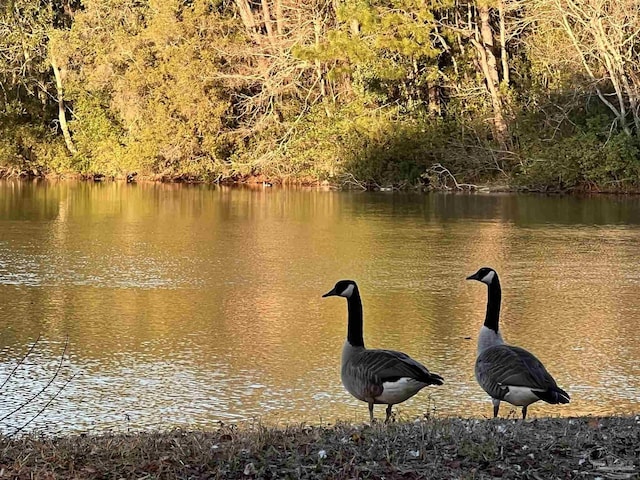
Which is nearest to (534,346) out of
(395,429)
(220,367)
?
(220,367)

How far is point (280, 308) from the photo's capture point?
44.3ft

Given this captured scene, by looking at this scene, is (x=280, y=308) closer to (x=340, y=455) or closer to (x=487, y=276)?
(x=487, y=276)

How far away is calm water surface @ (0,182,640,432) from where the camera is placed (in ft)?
29.1

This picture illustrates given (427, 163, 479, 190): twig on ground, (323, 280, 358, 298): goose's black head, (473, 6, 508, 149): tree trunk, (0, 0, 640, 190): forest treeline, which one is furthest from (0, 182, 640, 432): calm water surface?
(473, 6, 508, 149): tree trunk

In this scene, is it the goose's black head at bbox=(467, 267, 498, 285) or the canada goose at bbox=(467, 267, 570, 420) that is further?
the goose's black head at bbox=(467, 267, 498, 285)

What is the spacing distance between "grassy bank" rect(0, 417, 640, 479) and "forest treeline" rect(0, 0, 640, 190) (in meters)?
29.5

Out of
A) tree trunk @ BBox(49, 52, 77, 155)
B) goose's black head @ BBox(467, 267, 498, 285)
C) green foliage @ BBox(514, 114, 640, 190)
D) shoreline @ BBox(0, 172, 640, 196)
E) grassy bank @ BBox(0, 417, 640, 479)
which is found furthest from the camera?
tree trunk @ BBox(49, 52, 77, 155)

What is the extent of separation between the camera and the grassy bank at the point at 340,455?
4875 millimetres

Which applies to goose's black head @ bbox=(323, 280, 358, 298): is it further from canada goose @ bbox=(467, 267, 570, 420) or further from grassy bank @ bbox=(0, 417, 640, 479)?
grassy bank @ bbox=(0, 417, 640, 479)

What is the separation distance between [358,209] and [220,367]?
18879mm

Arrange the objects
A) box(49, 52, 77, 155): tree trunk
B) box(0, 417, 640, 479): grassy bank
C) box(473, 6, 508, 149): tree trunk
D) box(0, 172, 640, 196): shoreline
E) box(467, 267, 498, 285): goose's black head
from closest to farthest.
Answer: box(0, 417, 640, 479): grassy bank, box(467, 267, 498, 285): goose's black head, box(0, 172, 640, 196): shoreline, box(473, 6, 508, 149): tree trunk, box(49, 52, 77, 155): tree trunk

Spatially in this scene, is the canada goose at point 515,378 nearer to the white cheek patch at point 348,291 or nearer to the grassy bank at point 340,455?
the grassy bank at point 340,455

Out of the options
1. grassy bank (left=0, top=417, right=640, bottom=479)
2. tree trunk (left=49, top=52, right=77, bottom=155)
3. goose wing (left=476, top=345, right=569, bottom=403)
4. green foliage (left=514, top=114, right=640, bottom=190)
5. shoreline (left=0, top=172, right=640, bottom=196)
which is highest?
tree trunk (left=49, top=52, right=77, bottom=155)

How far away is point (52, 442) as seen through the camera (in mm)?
5445
